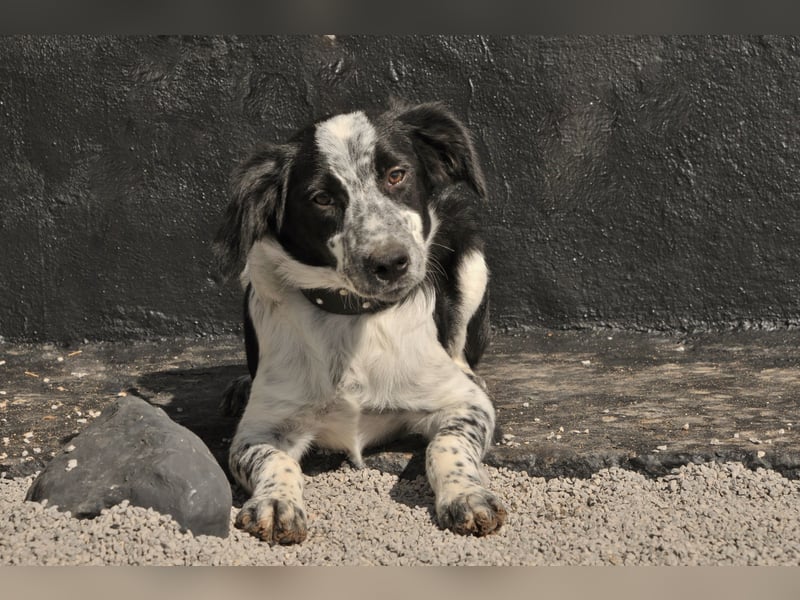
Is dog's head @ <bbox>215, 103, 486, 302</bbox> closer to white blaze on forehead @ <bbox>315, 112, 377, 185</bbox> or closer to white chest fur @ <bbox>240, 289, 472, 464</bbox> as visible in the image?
white blaze on forehead @ <bbox>315, 112, 377, 185</bbox>

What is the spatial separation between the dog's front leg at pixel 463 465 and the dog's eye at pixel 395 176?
2.73ft

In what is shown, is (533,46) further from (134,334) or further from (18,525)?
(18,525)

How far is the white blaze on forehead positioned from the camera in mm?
3660

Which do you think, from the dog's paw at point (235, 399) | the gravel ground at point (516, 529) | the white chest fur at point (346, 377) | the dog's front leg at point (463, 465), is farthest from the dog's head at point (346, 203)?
the dog's paw at point (235, 399)

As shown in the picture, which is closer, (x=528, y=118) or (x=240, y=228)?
(x=240, y=228)

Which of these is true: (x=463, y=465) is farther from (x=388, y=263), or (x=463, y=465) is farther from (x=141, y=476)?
(x=141, y=476)

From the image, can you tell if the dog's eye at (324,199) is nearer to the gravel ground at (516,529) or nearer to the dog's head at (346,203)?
the dog's head at (346,203)

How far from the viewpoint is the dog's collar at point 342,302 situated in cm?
382

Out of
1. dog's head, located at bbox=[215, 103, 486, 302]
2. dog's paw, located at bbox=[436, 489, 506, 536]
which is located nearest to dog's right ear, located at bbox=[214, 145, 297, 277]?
dog's head, located at bbox=[215, 103, 486, 302]

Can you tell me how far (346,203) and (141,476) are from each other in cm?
113

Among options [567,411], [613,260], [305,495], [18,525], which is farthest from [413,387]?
[613,260]

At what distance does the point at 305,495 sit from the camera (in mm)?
3619

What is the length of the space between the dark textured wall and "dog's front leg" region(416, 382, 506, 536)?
→ 194cm

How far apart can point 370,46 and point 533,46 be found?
33.4 inches
